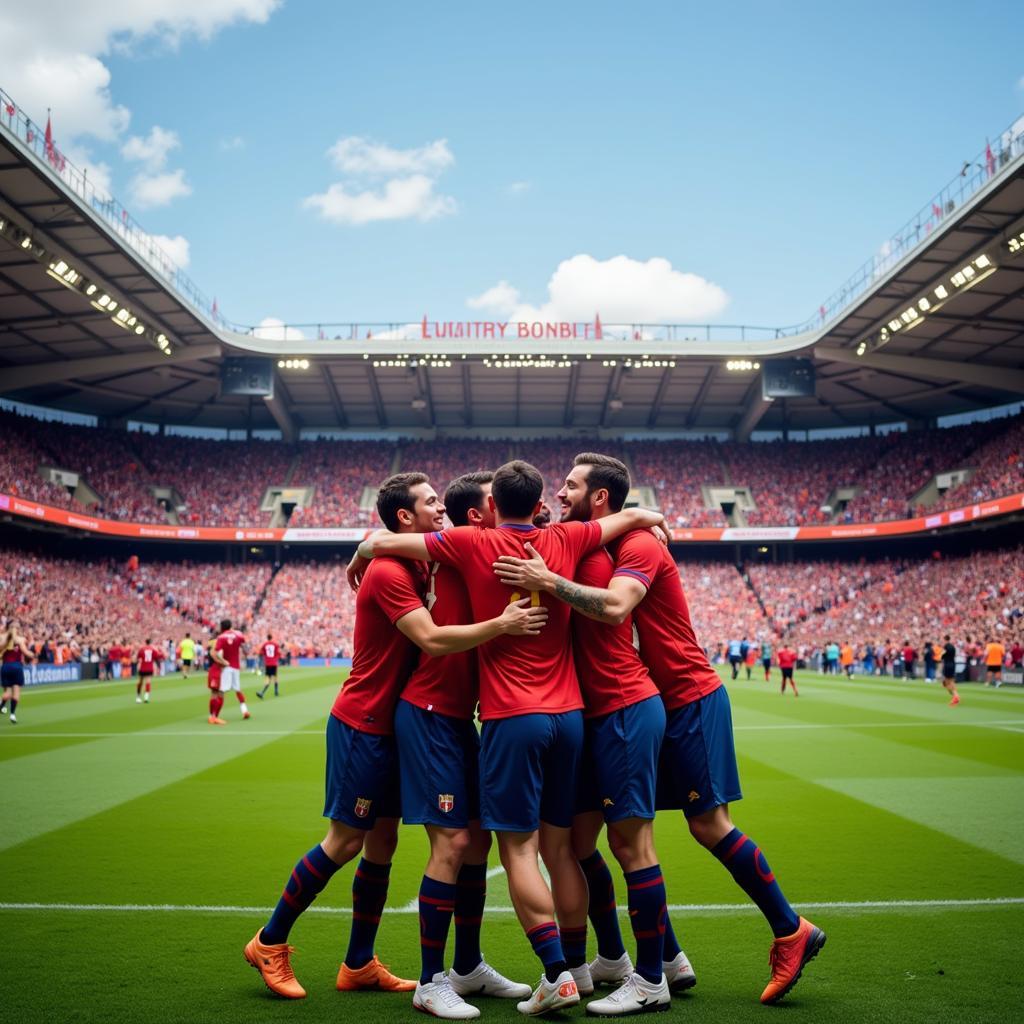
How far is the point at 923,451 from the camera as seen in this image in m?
52.5

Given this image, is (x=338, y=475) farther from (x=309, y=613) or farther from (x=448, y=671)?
(x=448, y=671)

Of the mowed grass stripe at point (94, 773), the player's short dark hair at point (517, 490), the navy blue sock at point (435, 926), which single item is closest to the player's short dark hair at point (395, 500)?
the player's short dark hair at point (517, 490)

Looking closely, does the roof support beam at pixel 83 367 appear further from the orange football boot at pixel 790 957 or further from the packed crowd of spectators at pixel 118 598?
the orange football boot at pixel 790 957

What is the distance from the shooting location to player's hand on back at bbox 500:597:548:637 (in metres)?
4.22

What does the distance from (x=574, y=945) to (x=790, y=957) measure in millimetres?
1048

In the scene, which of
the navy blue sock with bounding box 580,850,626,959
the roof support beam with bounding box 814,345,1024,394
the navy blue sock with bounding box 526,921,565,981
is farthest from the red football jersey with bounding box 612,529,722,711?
the roof support beam with bounding box 814,345,1024,394

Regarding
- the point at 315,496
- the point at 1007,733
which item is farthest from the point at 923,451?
the point at 1007,733

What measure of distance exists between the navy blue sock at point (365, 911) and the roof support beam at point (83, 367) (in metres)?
41.9

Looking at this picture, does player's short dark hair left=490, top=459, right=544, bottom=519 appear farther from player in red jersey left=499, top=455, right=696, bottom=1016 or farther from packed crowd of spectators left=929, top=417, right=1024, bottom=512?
packed crowd of spectators left=929, top=417, right=1024, bottom=512

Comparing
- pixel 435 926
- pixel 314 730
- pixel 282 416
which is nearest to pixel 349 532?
pixel 282 416

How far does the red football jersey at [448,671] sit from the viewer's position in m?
4.48

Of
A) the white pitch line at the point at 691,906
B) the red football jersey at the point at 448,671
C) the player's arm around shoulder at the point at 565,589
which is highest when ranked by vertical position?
the player's arm around shoulder at the point at 565,589

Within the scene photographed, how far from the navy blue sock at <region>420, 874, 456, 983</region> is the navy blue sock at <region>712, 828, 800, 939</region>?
1.37 meters

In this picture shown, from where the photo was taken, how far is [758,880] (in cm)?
447
